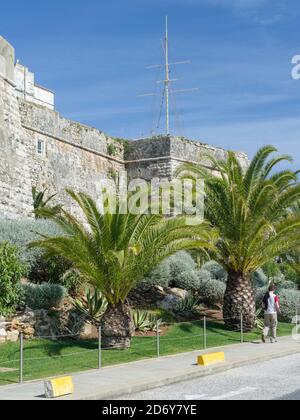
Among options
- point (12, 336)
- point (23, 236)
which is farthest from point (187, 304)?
point (12, 336)

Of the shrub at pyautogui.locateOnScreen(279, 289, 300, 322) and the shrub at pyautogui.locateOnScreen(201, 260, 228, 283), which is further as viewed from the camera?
the shrub at pyautogui.locateOnScreen(201, 260, 228, 283)

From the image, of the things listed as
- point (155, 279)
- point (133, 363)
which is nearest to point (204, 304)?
point (155, 279)

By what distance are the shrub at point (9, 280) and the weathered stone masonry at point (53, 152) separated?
484cm

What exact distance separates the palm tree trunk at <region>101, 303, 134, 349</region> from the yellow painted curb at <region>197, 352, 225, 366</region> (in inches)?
105

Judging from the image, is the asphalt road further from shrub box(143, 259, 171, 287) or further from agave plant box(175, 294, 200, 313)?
shrub box(143, 259, 171, 287)

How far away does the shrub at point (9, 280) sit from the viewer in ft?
53.9

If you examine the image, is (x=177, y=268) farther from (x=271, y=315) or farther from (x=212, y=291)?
(x=271, y=315)

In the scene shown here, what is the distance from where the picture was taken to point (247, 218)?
1938 centimetres

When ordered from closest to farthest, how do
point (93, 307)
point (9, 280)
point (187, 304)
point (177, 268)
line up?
point (9, 280) < point (93, 307) < point (187, 304) < point (177, 268)

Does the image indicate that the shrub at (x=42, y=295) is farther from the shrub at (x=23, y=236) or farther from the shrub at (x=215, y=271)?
the shrub at (x=215, y=271)

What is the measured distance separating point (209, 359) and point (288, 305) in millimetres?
10601

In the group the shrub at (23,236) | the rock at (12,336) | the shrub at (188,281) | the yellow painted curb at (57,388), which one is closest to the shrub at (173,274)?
the shrub at (188,281)

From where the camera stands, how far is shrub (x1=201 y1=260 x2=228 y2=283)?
2490cm

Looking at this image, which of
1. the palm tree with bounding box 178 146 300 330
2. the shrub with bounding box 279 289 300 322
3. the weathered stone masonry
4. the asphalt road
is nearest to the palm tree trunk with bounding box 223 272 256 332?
the palm tree with bounding box 178 146 300 330
